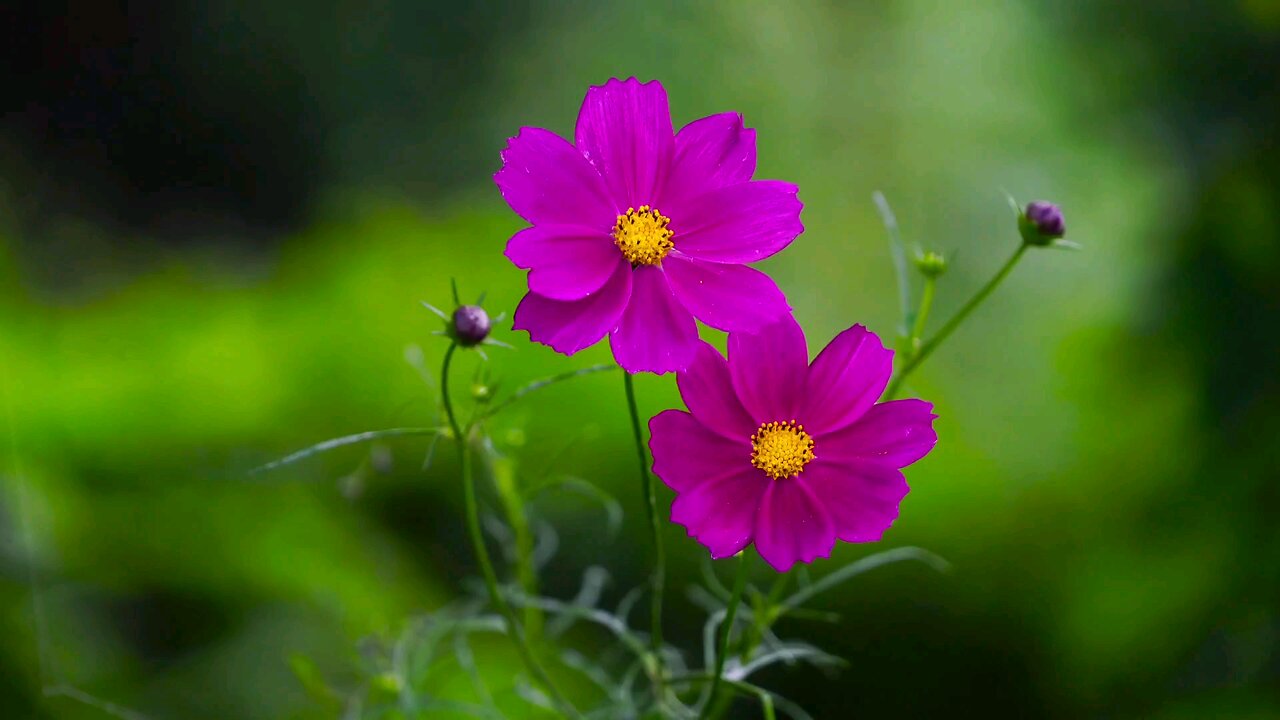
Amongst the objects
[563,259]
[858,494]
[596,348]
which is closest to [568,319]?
[563,259]

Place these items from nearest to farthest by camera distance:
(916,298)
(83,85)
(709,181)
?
(709,181) → (83,85) → (916,298)

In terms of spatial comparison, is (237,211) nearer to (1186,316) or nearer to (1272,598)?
(1186,316)

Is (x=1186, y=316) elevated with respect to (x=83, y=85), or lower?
lower

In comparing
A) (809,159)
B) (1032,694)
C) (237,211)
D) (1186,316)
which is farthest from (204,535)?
(1186,316)

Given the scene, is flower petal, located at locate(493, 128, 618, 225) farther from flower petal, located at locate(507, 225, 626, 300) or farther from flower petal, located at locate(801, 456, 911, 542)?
flower petal, located at locate(801, 456, 911, 542)

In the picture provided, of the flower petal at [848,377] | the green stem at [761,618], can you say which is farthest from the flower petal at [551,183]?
the green stem at [761,618]

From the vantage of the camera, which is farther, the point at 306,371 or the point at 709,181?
the point at 306,371

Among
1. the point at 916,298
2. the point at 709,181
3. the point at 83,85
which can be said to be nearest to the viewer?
the point at 709,181

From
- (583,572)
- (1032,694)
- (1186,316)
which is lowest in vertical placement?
(1032,694)
